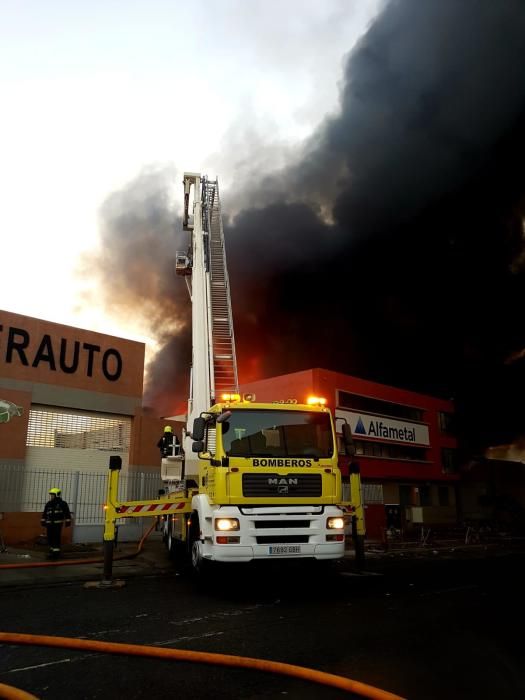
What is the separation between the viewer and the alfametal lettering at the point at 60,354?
19.8 metres

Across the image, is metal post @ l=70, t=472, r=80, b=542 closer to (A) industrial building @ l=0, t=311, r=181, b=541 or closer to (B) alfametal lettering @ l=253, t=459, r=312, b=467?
(A) industrial building @ l=0, t=311, r=181, b=541

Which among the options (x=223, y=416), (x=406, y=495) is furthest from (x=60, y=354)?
(x=406, y=495)

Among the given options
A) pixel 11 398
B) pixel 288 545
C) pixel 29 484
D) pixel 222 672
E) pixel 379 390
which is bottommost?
pixel 222 672

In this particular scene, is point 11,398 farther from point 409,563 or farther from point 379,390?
point 379,390

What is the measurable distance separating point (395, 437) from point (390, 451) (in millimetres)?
1166

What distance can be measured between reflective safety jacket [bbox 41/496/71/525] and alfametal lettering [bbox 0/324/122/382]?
8.08 m

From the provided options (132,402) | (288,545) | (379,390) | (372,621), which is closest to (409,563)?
(288,545)

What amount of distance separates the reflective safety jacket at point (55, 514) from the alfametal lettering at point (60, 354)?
26.5 feet

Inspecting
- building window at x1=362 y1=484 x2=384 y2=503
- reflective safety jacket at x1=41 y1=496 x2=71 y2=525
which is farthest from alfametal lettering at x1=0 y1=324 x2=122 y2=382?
building window at x1=362 y1=484 x2=384 y2=503

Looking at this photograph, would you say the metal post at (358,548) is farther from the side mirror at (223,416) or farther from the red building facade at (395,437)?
the red building facade at (395,437)

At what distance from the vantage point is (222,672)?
177 inches

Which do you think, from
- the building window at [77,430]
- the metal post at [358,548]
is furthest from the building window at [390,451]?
the metal post at [358,548]

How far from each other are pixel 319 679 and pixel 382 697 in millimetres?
634

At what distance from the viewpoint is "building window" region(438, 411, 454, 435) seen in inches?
1540
